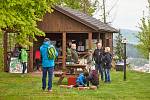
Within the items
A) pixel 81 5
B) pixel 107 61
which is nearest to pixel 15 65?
pixel 107 61

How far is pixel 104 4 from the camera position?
55.8 meters

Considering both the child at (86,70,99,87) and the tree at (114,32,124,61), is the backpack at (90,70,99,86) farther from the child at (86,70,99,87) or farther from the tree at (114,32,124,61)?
the tree at (114,32,124,61)

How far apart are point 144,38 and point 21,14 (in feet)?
104

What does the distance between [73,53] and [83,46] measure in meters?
11.4

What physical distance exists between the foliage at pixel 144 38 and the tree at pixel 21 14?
27355 mm

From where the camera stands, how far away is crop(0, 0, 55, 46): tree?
1557 cm

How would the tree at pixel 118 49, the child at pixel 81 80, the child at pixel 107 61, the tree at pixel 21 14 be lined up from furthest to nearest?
1. the tree at pixel 118 49
2. the child at pixel 107 61
3. the child at pixel 81 80
4. the tree at pixel 21 14

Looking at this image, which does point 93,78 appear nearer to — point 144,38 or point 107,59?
point 107,59

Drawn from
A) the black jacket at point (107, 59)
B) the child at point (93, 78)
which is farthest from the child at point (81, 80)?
the black jacket at point (107, 59)

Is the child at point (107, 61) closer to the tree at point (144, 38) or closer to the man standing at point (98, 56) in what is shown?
the man standing at point (98, 56)

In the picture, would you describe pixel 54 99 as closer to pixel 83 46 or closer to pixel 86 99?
pixel 86 99

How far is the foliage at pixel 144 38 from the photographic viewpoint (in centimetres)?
4621

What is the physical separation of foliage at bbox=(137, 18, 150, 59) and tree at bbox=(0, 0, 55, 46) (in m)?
27.4

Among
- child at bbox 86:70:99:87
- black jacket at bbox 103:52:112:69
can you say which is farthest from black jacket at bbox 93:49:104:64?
child at bbox 86:70:99:87
